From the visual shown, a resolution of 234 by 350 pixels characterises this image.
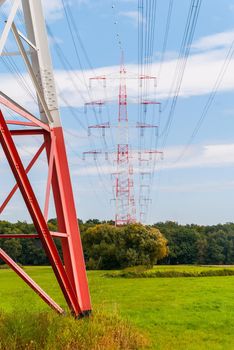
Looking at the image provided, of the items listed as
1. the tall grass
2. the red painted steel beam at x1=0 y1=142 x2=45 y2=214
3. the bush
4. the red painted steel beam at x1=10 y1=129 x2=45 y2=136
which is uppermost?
the bush

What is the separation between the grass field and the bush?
1642 cm

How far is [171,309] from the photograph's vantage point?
19828mm

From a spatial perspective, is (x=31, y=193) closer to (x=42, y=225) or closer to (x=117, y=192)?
(x=42, y=225)

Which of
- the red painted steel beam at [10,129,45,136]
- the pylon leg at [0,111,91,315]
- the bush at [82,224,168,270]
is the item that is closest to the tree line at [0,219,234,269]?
the bush at [82,224,168,270]

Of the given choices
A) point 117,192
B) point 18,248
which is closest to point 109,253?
point 117,192

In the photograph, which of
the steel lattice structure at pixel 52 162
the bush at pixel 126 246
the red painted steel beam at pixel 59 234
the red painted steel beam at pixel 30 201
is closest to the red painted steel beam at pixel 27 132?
the steel lattice structure at pixel 52 162

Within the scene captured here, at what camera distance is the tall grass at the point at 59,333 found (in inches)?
395

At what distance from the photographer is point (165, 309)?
1980cm

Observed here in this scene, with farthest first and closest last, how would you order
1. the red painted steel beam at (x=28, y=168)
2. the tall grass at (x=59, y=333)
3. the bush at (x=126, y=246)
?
the bush at (x=126, y=246) → the red painted steel beam at (x=28, y=168) → the tall grass at (x=59, y=333)

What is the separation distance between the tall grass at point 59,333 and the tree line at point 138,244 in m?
19.0

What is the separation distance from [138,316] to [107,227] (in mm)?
31611

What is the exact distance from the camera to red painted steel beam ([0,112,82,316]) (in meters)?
8.75

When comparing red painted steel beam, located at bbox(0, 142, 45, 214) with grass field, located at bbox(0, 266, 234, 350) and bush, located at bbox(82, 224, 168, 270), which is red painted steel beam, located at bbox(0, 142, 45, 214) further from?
bush, located at bbox(82, 224, 168, 270)

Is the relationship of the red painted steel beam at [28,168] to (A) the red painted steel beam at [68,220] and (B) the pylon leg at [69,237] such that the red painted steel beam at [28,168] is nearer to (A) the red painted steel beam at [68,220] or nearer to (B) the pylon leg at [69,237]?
(A) the red painted steel beam at [68,220]
